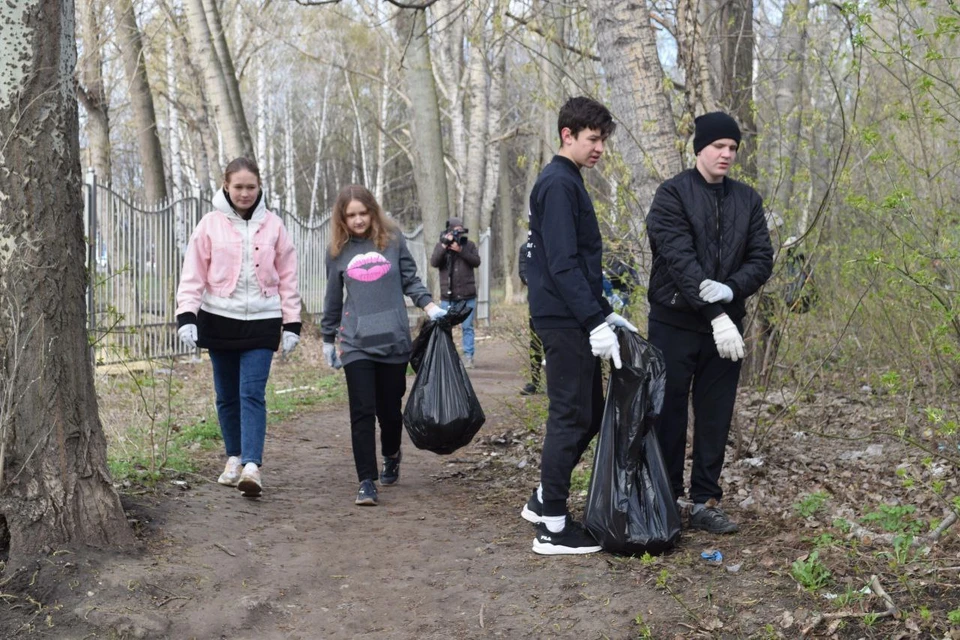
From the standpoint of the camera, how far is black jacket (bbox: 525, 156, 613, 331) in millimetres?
4348

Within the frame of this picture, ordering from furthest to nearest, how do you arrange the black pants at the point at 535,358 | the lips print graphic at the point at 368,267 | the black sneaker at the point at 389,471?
the black pants at the point at 535,358, the black sneaker at the point at 389,471, the lips print graphic at the point at 368,267

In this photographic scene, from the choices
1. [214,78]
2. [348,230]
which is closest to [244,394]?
[348,230]

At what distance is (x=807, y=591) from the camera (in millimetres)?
3701

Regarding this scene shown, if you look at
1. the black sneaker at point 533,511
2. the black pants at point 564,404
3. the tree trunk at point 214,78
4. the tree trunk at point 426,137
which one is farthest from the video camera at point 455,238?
the black pants at point 564,404

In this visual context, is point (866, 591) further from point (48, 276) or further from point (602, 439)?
point (48, 276)

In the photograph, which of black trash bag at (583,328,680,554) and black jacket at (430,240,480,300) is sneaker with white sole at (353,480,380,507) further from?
black jacket at (430,240,480,300)

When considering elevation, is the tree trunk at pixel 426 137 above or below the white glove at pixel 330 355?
above

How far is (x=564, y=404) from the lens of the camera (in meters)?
4.58

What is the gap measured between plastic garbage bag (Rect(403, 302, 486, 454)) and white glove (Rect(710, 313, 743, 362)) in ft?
5.21

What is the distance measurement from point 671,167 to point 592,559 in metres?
2.60

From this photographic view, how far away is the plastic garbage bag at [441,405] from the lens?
18.3 ft

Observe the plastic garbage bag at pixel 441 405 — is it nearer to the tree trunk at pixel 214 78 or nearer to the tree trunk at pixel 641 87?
the tree trunk at pixel 641 87

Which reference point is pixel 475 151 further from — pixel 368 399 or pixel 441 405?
pixel 441 405

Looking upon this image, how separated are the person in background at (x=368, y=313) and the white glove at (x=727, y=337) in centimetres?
191
